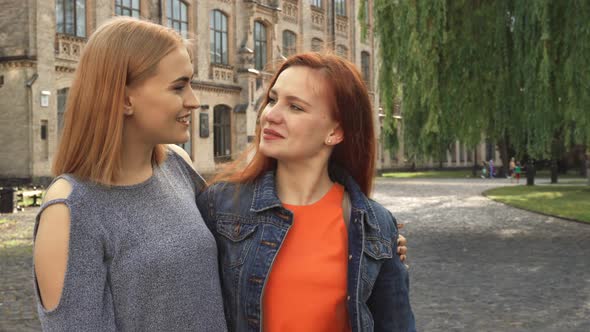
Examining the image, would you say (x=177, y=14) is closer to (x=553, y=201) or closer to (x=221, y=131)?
(x=221, y=131)

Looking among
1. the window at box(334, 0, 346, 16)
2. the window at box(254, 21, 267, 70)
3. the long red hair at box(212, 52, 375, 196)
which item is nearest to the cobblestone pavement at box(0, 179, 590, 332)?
the long red hair at box(212, 52, 375, 196)

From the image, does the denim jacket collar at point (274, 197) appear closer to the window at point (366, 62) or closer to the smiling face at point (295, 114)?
the smiling face at point (295, 114)

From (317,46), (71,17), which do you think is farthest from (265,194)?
(71,17)

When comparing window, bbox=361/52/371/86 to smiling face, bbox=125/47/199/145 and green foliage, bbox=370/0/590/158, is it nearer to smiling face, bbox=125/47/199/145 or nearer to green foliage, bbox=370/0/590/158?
green foliage, bbox=370/0/590/158

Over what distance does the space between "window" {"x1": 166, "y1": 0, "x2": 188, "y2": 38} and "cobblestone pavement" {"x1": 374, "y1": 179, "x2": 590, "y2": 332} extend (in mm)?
15517

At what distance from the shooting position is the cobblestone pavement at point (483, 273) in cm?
616

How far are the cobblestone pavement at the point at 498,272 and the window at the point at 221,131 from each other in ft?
49.1

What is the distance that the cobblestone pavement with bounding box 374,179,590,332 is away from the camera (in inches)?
244

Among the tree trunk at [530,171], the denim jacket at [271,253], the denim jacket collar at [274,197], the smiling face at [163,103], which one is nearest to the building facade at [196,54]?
the tree trunk at [530,171]

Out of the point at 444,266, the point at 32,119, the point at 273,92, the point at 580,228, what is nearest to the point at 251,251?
the point at 273,92

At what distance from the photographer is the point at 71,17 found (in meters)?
23.2

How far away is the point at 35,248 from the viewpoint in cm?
181

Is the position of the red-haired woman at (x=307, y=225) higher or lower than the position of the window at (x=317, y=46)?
lower

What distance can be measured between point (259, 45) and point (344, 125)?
30204 mm
